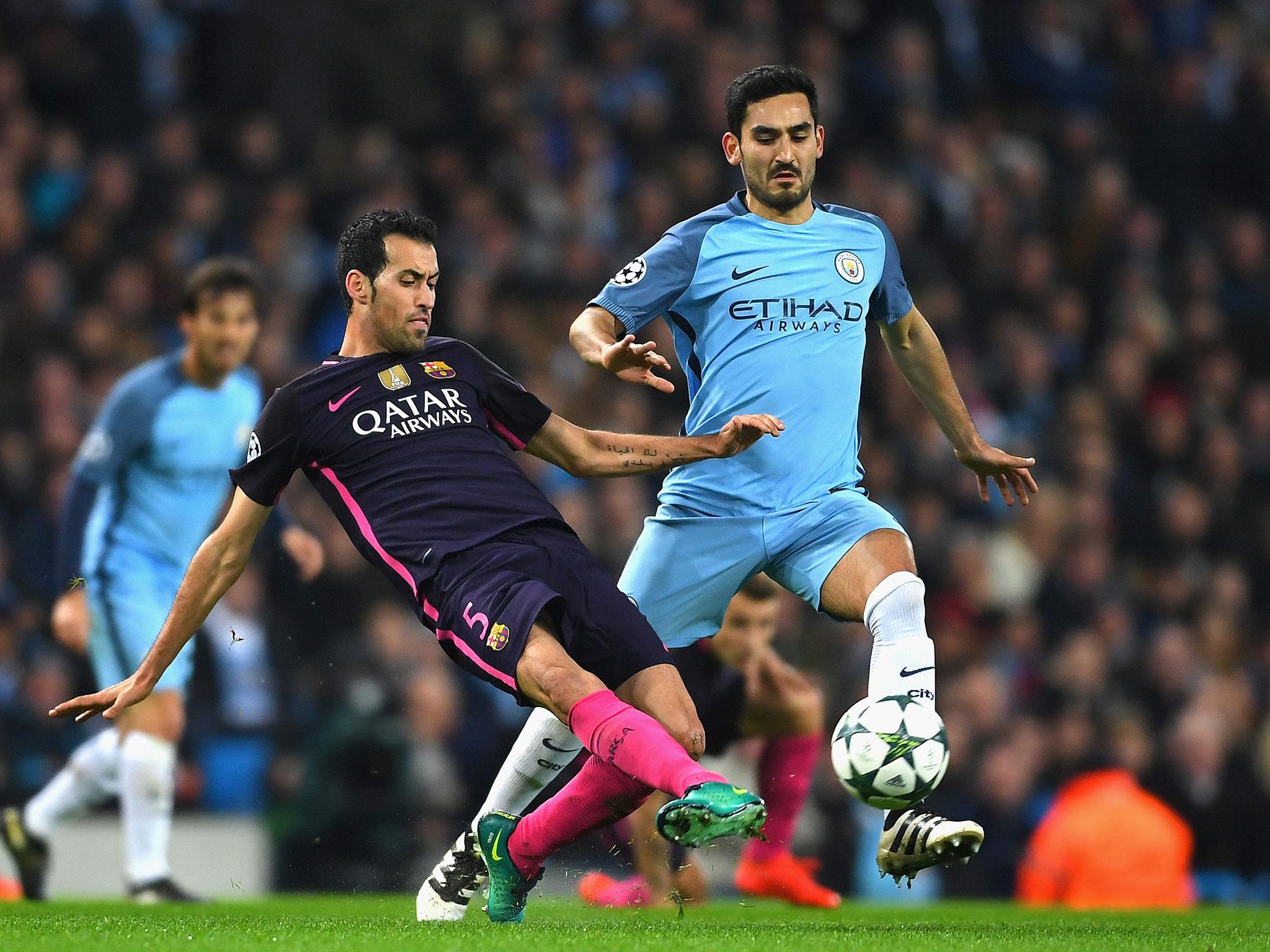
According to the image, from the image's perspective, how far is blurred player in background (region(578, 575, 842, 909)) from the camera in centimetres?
703

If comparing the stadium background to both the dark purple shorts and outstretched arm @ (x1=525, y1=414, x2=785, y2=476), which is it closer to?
outstretched arm @ (x1=525, y1=414, x2=785, y2=476)

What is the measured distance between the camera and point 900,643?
5.22 meters

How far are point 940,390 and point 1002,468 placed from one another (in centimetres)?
33

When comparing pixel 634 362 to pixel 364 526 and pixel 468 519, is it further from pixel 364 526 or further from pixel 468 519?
pixel 364 526

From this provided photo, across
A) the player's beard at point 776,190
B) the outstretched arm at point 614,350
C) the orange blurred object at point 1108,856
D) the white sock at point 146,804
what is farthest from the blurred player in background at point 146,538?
the orange blurred object at point 1108,856

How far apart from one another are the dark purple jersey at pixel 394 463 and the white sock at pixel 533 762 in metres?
0.72

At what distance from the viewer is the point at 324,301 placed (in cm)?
1105

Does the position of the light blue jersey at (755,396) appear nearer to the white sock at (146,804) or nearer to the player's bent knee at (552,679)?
the player's bent knee at (552,679)

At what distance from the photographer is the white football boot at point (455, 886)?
563 centimetres

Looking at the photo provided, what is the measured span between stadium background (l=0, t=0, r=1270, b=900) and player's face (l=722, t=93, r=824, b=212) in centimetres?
359

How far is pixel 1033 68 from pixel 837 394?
918cm

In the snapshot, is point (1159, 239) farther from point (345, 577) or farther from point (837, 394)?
point (837, 394)

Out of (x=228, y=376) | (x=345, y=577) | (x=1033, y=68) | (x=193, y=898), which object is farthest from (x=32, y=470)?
(x=1033, y=68)

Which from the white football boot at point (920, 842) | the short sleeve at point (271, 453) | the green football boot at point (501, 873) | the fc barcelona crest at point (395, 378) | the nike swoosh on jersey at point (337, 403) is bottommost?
the green football boot at point (501, 873)
